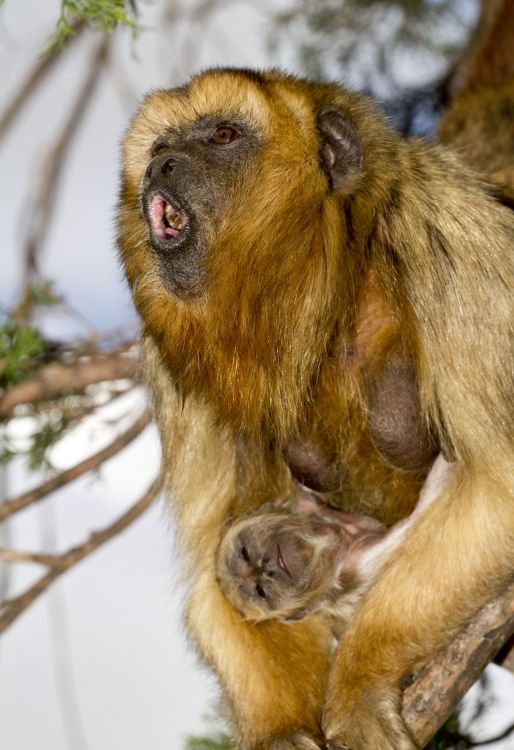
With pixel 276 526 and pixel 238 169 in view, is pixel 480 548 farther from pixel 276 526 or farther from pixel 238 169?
pixel 238 169

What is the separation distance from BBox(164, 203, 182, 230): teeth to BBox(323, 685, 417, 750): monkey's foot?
135 centimetres

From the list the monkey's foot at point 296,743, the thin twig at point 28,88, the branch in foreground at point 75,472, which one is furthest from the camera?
the thin twig at point 28,88

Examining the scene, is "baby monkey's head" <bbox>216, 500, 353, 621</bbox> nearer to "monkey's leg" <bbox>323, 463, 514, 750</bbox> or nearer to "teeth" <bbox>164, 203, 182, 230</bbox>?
"monkey's leg" <bbox>323, 463, 514, 750</bbox>

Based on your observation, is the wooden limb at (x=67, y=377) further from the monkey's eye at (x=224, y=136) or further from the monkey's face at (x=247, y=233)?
the monkey's eye at (x=224, y=136)

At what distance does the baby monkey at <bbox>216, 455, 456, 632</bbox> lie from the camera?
2.50 metres

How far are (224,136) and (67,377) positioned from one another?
1516 millimetres

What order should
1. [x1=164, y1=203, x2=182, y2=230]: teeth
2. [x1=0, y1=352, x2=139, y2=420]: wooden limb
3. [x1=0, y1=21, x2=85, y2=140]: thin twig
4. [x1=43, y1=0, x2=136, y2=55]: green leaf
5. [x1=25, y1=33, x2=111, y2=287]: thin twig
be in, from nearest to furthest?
[x1=43, y1=0, x2=136, y2=55]: green leaf, [x1=164, y1=203, x2=182, y2=230]: teeth, [x1=0, y1=352, x2=139, y2=420]: wooden limb, [x1=0, y1=21, x2=85, y2=140]: thin twig, [x1=25, y1=33, x2=111, y2=287]: thin twig

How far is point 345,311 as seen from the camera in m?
2.26

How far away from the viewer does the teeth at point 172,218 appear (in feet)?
6.99

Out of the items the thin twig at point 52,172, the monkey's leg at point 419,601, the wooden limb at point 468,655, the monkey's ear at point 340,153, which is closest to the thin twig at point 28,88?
the thin twig at point 52,172

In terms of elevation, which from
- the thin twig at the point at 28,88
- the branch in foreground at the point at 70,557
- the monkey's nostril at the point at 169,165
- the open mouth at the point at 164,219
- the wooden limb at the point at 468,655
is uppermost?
the thin twig at the point at 28,88

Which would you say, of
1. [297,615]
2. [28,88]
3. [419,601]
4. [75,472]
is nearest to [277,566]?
[297,615]

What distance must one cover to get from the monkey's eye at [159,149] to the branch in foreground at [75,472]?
1173mm

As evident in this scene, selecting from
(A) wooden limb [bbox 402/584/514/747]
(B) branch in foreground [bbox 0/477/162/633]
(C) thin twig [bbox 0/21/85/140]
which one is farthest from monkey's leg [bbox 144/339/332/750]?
(C) thin twig [bbox 0/21/85/140]
